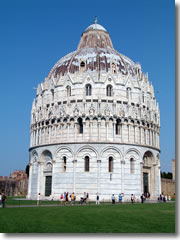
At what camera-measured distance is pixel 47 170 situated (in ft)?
150

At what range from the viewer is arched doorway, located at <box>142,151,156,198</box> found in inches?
1825

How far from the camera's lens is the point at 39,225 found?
14.7 metres

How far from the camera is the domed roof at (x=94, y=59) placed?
4862cm

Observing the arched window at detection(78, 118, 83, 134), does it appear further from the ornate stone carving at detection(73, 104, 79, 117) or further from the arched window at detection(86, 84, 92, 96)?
the arched window at detection(86, 84, 92, 96)

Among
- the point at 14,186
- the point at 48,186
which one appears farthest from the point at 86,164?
the point at 14,186

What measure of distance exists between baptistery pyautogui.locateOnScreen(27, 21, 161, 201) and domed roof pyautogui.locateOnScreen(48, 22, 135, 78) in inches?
6.3

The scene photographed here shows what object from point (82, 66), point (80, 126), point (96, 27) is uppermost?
point (96, 27)

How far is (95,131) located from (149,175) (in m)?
11.2

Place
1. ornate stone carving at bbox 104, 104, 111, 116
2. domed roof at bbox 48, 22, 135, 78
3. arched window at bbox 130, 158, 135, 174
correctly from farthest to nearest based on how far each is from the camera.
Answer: domed roof at bbox 48, 22, 135, 78, ornate stone carving at bbox 104, 104, 111, 116, arched window at bbox 130, 158, 135, 174

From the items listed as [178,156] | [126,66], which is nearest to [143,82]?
[126,66]

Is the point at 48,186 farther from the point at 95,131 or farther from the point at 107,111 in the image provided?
the point at 107,111

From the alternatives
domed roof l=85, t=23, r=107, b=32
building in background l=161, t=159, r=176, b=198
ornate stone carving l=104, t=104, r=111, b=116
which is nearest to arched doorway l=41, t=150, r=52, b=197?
ornate stone carving l=104, t=104, r=111, b=116

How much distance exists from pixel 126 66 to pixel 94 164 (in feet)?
58.3

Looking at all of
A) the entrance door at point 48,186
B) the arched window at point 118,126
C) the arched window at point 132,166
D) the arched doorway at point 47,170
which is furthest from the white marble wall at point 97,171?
the arched window at point 118,126
